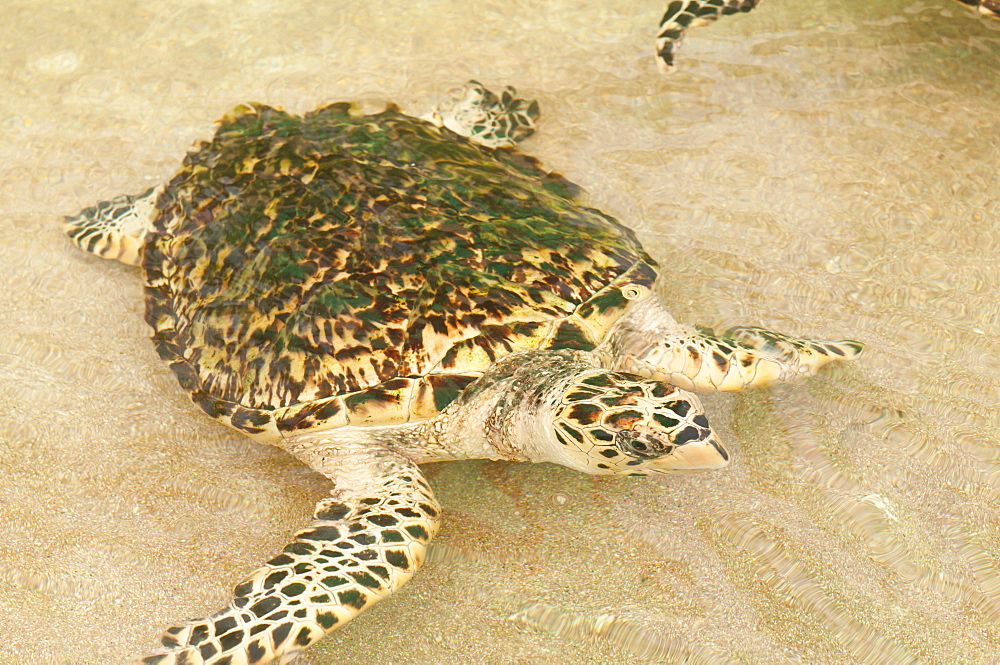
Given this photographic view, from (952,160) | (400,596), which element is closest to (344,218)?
(400,596)

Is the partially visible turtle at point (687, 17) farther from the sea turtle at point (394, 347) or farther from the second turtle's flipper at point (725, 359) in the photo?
the second turtle's flipper at point (725, 359)

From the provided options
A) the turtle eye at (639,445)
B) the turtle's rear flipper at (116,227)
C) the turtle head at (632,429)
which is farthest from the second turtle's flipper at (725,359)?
the turtle's rear flipper at (116,227)

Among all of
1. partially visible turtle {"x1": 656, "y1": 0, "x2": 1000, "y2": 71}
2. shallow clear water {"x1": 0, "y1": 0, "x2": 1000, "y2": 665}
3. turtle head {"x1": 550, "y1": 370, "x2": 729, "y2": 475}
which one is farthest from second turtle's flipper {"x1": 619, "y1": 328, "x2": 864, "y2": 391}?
partially visible turtle {"x1": 656, "y1": 0, "x2": 1000, "y2": 71}

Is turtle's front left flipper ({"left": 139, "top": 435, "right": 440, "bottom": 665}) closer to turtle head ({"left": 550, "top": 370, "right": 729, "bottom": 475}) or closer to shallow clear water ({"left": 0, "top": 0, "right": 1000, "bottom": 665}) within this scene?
shallow clear water ({"left": 0, "top": 0, "right": 1000, "bottom": 665})

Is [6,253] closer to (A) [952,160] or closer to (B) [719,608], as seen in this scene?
(B) [719,608]

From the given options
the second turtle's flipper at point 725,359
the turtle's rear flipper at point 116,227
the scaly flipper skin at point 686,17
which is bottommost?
the turtle's rear flipper at point 116,227

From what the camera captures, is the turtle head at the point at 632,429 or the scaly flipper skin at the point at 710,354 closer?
the turtle head at the point at 632,429

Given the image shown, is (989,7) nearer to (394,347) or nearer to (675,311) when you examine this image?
(675,311)

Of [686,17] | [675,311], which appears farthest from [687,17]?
[675,311]

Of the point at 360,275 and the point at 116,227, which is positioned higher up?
the point at 360,275
